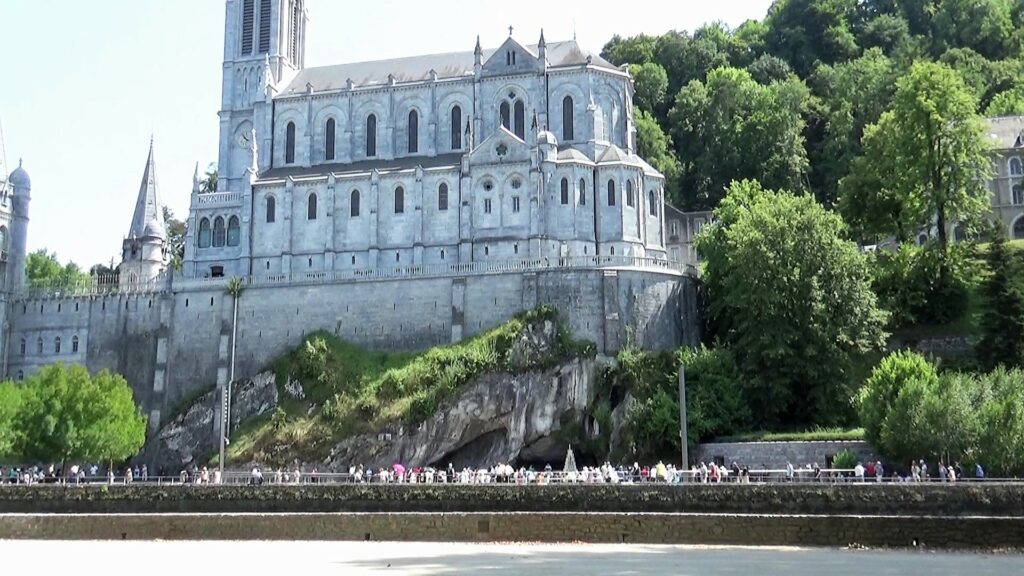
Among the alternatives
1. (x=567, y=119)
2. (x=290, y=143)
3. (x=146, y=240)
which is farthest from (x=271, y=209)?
(x=567, y=119)

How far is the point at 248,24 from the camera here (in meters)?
70.2

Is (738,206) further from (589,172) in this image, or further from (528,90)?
(528,90)

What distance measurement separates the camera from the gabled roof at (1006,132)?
64375 mm

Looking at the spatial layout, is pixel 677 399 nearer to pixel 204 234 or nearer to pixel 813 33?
pixel 204 234

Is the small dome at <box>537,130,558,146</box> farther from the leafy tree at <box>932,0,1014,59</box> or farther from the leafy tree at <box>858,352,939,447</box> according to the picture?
the leafy tree at <box>932,0,1014,59</box>

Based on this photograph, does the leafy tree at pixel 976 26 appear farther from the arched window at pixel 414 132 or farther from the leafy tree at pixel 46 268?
the leafy tree at pixel 46 268

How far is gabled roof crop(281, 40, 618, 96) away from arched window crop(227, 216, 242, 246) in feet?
33.9

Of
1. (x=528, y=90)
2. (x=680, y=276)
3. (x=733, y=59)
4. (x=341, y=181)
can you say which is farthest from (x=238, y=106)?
(x=733, y=59)

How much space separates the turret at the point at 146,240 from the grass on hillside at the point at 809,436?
37024mm

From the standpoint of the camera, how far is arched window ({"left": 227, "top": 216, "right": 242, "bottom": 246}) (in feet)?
200

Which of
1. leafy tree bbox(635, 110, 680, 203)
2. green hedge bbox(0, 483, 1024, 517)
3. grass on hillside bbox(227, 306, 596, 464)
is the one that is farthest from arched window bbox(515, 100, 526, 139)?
green hedge bbox(0, 483, 1024, 517)

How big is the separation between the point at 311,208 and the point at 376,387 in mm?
14533

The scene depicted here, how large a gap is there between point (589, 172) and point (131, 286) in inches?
973

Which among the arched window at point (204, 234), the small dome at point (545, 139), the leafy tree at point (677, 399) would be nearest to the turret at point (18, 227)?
the arched window at point (204, 234)
